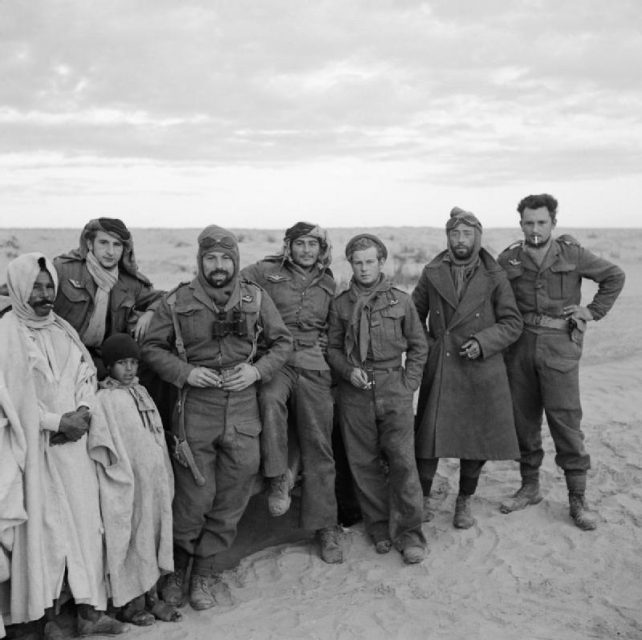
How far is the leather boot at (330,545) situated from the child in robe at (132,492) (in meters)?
1.20

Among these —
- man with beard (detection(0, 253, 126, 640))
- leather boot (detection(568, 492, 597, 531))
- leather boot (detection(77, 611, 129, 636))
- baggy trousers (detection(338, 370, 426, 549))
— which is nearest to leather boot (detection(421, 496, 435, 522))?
baggy trousers (detection(338, 370, 426, 549))

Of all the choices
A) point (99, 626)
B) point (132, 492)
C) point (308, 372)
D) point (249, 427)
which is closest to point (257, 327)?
point (308, 372)

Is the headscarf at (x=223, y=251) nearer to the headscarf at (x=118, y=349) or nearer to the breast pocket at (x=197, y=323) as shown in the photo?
the breast pocket at (x=197, y=323)

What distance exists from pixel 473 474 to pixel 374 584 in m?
1.34

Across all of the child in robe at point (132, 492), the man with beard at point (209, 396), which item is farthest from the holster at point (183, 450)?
the child in robe at point (132, 492)

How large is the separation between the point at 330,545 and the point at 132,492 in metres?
1.67

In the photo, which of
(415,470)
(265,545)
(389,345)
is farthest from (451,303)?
(265,545)

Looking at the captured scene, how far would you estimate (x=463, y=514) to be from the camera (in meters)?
6.25

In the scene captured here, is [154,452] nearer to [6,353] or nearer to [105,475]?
[105,475]

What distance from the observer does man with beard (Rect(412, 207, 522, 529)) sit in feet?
19.7

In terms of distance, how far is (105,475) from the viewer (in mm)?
4695

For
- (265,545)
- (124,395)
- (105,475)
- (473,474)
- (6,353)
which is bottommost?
(265,545)

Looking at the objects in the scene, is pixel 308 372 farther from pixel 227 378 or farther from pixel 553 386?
pixel 553 386

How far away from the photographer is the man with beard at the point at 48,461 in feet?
14.1
